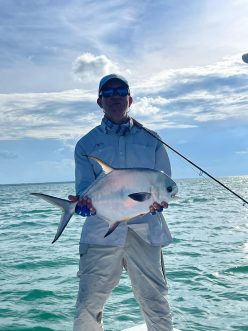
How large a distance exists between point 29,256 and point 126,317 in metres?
6.27

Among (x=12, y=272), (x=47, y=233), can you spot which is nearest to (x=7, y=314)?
(x=12, y=272)

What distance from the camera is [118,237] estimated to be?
418cm

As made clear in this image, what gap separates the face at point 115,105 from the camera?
4340 mm

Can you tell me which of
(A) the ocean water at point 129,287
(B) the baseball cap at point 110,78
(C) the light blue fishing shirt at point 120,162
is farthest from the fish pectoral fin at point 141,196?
(A) the ocean water at point 129,287

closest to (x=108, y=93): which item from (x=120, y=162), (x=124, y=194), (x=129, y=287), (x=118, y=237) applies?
(x=120, y=162)

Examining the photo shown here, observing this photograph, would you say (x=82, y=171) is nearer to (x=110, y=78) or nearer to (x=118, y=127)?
(x=118, y=127)

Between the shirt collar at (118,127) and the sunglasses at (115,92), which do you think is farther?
the shirt collar at (118,127)

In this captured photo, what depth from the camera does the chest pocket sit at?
4.38m

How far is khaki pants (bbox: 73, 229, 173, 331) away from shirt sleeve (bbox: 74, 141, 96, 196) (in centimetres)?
63

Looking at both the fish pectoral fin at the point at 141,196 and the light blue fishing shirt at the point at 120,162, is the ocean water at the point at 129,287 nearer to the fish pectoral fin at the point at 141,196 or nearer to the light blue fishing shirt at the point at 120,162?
the light blue fishing shirt at the point at 120,162

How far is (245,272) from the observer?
9.71 m

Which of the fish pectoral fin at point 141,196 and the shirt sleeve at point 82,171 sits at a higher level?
the shirt sleeve at point 82,171

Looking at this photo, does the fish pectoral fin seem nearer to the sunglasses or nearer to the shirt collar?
the shirt collar

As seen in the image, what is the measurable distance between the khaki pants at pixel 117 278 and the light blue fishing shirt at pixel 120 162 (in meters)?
0.11
